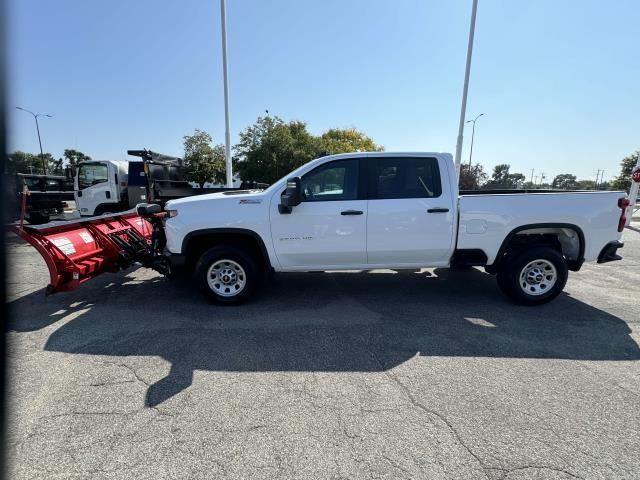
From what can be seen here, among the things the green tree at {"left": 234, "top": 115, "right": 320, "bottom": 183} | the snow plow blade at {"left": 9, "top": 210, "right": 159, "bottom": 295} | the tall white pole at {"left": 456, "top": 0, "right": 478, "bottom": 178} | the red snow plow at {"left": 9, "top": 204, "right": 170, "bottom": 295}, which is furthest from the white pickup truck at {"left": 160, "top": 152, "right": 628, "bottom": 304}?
the green tree at {"left": 234, "top": 115, "right": 320, "bottom": 183}

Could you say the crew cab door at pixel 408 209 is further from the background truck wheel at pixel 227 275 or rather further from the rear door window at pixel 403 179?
the background truck wheel at pixel 227 275

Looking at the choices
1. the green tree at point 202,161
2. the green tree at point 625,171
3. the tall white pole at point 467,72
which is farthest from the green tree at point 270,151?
the green tree at point 625,171

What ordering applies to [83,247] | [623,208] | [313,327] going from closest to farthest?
[313,327], [623,208], [83,247]

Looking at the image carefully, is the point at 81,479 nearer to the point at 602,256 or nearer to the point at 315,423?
the point at 315,423

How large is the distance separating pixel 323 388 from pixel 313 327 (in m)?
1.22

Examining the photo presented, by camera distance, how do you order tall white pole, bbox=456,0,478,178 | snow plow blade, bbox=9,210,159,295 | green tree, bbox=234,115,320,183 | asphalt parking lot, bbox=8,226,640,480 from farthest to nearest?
green tree, bbox=234,115,320,183, tall white pole, bbox=456,0,478,178, snow plow blade, bbox=9,210,159,295, asphalt parking lot, bbox=8,226,640,480

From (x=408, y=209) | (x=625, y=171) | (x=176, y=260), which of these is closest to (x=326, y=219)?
(x=408, y=209)

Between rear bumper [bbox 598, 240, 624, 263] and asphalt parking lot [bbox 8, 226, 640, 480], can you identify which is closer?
asphalt parking lot [bbox 8, 226, 640, 480]

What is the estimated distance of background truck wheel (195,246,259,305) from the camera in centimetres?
467

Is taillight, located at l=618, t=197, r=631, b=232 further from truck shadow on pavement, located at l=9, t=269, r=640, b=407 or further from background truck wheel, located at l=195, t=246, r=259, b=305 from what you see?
background truck wheel, located at l=195, t=246, r=259, b=305

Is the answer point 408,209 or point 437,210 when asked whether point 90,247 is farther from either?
point 437,210

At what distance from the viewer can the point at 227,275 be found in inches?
188

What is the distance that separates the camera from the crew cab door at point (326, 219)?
4590mm

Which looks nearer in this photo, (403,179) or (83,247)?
(403,179)
